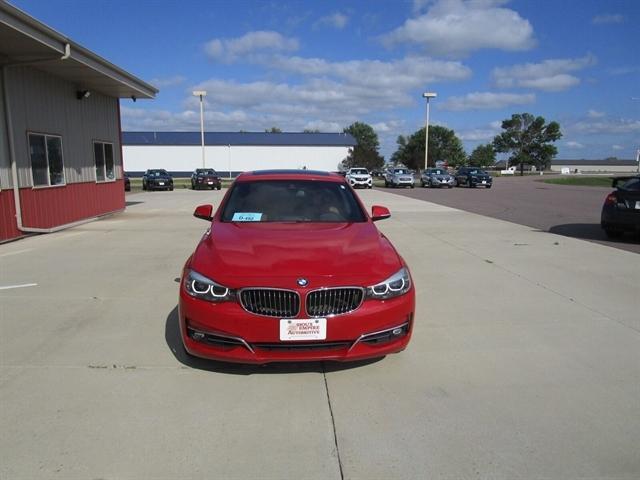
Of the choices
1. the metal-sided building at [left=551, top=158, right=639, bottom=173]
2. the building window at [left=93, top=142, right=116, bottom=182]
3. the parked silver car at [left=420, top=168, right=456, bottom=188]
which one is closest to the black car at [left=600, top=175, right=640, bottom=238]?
the building window at [left=93, top=142, right=116, bottom=182]

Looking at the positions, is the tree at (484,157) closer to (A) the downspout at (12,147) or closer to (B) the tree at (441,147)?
(B) the tree at (441,147)

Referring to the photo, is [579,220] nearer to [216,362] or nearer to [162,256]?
[162,256]

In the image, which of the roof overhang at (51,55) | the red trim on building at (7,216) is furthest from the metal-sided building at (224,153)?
the red trim on building at (7,216)

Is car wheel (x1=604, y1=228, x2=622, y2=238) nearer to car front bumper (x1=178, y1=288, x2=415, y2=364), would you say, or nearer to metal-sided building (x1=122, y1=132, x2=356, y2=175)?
car front bumper (x1=178, y1=288, x2=415, y2=364)

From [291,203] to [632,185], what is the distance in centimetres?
847

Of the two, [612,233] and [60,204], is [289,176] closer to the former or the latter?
[612,233]

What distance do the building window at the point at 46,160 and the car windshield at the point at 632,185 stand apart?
13.0m

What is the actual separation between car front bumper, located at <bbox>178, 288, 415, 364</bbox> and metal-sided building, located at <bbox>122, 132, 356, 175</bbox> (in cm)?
7528

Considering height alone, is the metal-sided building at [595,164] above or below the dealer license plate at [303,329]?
above

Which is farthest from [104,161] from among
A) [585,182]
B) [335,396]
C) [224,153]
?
[224,153]

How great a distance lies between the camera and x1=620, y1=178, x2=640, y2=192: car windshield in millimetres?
10070

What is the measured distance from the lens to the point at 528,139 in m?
95.1

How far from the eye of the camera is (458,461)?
2.80 metres

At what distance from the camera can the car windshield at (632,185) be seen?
10070 mm
